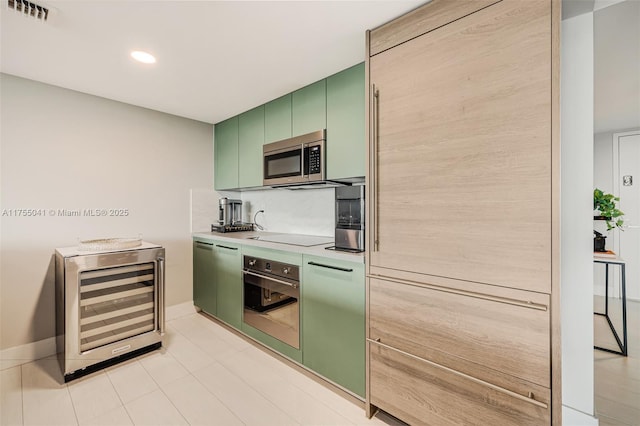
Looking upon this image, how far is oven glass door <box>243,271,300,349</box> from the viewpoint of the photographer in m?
2.03

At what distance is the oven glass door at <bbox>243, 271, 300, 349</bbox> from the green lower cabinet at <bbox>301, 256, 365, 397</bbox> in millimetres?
105

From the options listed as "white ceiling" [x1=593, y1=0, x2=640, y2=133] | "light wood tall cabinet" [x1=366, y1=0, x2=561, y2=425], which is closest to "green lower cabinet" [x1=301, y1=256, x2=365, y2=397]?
"light wood tall cabinet" [x1=366, y1=0, x2=561, y2=425]

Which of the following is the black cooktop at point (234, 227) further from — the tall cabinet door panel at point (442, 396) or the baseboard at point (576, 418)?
the baseboard at point (576, 418)

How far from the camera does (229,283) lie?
Answer: 2607 millimetres

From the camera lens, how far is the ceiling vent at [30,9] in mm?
1354

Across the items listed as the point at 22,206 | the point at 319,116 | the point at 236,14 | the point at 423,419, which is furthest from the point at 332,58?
the point at 22,206

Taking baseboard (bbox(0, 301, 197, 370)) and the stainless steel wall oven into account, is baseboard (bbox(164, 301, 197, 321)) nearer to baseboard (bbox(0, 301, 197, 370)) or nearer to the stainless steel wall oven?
baseboard (bbox(0, 301, 197, 370))

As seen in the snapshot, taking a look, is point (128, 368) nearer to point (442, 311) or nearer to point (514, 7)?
point (442, 311)

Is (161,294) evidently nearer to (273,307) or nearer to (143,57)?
(273,307)

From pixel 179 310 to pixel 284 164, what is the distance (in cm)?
204

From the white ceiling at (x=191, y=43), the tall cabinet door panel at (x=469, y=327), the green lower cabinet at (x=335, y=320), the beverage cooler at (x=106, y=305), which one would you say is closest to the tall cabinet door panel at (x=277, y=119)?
the white ceiling at (x=191, y=43)

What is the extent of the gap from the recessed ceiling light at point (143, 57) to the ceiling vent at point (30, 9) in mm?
420

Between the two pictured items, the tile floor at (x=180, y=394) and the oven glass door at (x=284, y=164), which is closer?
the tile floor at (x=180, y=394)

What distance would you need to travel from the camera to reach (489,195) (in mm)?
1171
